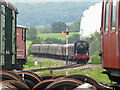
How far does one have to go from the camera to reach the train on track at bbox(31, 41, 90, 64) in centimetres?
3362

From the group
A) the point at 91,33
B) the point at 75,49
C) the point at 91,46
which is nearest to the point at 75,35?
the point at 91,33

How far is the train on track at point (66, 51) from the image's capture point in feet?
110

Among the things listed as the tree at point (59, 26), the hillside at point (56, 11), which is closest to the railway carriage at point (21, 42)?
the hillside at point (56, 11)

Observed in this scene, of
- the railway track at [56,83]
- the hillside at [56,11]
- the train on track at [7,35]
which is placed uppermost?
the hillside at [56,11]

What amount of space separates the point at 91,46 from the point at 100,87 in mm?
36738

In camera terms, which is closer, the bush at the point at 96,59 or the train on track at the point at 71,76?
the train on track at the point at 71,76

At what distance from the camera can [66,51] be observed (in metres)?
36.2

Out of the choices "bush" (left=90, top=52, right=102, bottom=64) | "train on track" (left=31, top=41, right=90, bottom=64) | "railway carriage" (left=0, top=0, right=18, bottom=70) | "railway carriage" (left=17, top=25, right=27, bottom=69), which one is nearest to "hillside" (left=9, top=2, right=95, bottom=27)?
"railway carriage" (left=17, top=25, right=27, bottom=69)

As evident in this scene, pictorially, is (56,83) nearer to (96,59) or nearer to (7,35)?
(7,35)

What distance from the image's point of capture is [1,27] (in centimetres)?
732

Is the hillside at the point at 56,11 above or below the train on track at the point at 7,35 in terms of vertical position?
above

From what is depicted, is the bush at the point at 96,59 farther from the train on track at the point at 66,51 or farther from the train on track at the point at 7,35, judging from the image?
the train on track at the point at 7,35

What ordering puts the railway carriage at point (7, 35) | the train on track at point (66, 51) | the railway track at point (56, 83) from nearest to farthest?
the railway track at point (56, 83) → the railway carriage at point (7, 35) → the train on track at point (66, 51)

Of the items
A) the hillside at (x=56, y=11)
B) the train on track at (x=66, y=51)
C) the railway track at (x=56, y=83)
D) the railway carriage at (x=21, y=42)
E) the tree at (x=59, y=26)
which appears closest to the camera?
the railway track at (x=56, y=83)
